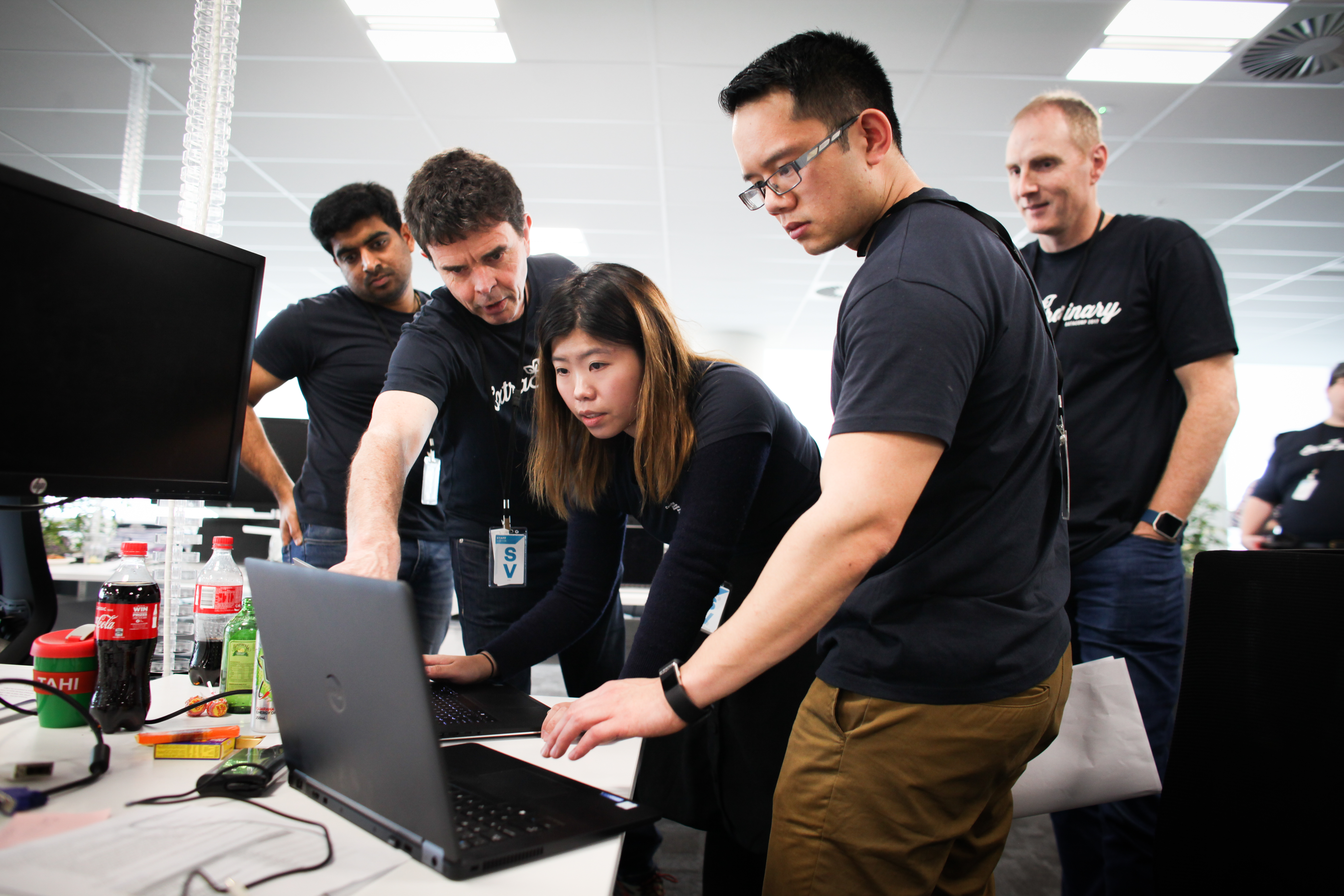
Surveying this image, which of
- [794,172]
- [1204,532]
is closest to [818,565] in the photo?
[794,172]

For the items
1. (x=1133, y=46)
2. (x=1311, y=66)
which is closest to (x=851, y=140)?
(x=1133, y=46)

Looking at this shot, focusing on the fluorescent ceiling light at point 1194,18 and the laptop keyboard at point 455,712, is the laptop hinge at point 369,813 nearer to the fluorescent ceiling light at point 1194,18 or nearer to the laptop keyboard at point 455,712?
the laptop keyboard at point 455,712

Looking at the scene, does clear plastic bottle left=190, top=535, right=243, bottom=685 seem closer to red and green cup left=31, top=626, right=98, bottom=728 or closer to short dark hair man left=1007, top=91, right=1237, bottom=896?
red and green cup left=31, top=626, right=98, bottom=728

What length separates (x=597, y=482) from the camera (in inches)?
52.0

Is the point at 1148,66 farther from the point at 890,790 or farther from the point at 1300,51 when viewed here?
the point at 890,790

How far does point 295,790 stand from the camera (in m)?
0.78

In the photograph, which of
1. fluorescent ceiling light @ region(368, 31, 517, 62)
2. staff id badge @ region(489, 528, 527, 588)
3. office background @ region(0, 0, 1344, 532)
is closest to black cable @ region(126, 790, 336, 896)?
staff id badge @ region(489, 528, 527, 588)

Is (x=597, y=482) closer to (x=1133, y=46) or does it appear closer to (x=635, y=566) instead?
(x=635, y=566)

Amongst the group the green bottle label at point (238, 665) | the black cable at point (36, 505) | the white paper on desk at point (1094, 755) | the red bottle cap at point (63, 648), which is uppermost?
the black cable at point (36, 505)

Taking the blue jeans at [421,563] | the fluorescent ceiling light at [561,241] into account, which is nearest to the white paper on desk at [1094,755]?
the blue jeans at [421,563]

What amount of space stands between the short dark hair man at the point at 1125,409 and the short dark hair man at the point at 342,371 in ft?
4.68

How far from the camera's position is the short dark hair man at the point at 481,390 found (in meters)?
1.50

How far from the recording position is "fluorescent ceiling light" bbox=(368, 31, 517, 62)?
3.24 m

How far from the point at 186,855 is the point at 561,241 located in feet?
17.4
